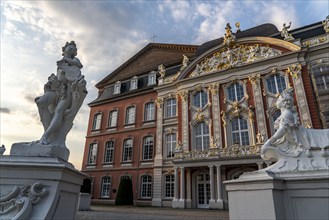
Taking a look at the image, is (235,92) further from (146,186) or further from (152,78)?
(146,186)

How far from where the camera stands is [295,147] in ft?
12.0

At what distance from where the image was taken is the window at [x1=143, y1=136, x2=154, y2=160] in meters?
21.4

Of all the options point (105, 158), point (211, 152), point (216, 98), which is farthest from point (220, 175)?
point (105, 158)

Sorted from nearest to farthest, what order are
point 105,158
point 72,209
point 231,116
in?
point 72,209, point 231,116, point 105,158

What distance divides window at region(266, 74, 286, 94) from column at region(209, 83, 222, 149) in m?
4.00

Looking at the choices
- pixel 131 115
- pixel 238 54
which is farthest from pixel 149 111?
pixel 238 54

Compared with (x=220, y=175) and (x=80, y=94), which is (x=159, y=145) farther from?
(x=80, y=94)

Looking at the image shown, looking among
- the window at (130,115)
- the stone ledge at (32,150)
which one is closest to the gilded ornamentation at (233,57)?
the window at (130,115)

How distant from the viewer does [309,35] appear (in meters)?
18.4

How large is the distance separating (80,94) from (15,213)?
1.91m

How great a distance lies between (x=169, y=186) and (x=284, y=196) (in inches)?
663

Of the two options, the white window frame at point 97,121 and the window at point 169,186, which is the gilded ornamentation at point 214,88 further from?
the white window frame at point 97,121

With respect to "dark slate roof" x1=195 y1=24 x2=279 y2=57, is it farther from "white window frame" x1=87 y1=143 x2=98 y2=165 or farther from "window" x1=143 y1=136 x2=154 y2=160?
"white window frame" x1=87 y1=143 x2=98 y2=165

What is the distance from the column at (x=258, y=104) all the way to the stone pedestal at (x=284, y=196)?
14.1 metres
